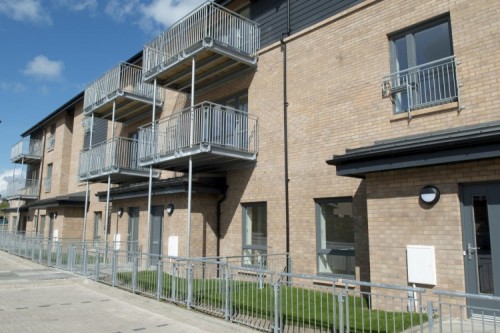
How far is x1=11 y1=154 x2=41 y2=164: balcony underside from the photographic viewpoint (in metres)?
30.1

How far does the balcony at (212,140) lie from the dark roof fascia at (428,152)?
4.25 m

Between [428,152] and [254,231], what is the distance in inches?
244

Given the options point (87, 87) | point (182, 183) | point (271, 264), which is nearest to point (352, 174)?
point (271, 264)

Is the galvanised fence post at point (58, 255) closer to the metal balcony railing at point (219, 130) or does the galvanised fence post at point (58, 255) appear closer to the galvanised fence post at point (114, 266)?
the galvanised fence post at point (114, 266)

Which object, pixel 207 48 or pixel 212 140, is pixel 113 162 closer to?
pixel 212 140

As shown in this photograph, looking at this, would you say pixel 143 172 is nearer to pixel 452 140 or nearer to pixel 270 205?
pixel 270 205

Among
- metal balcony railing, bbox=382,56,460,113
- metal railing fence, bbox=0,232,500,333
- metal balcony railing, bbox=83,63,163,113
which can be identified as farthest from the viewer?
metal balcony railing, bbox=83,63,163,113

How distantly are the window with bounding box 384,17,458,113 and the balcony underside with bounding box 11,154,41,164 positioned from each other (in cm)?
2804

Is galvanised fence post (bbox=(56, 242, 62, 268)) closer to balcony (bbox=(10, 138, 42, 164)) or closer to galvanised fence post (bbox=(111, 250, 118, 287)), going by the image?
galvanised fence post (bbox=(111, 250, 118, 287))

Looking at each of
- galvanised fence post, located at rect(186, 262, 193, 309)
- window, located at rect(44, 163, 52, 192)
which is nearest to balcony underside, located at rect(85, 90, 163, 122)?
galvanised fence post, located at rect(186, 262, 193, 309)

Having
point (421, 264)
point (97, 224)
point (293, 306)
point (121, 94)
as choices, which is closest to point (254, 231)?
point (293, 306)

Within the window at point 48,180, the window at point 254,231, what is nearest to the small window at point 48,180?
the window at point 48,180

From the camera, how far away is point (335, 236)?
948cm

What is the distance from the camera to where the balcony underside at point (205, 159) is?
34.9 feet
